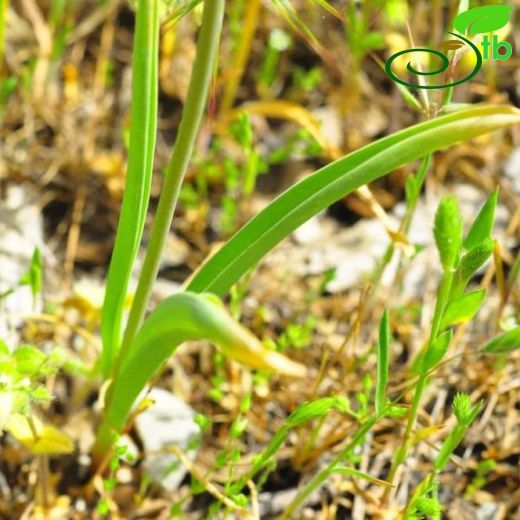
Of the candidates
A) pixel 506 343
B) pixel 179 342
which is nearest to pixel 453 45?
pixel 506 343

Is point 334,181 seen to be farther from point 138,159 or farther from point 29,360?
point 29,360

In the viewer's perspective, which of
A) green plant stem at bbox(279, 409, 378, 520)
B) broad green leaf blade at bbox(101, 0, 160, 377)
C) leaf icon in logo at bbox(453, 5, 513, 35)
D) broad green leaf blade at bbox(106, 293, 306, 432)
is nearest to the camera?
A: broad green leaf blade at bbox(106, 293, 306, 432)

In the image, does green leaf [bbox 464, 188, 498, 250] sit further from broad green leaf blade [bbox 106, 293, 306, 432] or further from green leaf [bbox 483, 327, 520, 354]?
broad green leaf blade [bbox 106, 293, 306, 432]

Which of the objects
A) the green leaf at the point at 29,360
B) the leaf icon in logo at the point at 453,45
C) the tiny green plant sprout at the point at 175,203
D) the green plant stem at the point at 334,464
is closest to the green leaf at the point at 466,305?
the tiny green plant sprout at the point at 175,203

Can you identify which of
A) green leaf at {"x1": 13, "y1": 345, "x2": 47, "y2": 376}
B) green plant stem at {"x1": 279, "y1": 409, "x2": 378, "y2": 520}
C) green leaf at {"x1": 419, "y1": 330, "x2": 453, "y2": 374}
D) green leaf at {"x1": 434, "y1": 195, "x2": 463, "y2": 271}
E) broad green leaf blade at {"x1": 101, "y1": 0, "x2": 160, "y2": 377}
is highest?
broad green leaf blade at {"x1": 101, "y1": 0, "x2": 160, "y2": 377}

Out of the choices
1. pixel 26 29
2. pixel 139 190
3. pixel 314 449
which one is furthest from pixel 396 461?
pixel 26 29

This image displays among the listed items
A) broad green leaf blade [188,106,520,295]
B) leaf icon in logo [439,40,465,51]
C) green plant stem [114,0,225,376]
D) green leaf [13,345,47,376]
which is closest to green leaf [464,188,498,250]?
broad green leaf blade [188,106,520,295]
